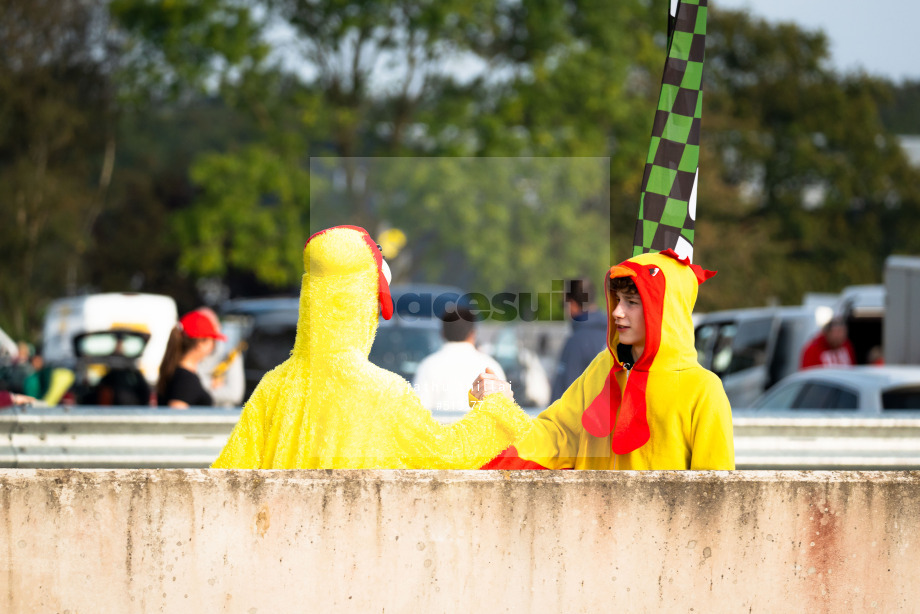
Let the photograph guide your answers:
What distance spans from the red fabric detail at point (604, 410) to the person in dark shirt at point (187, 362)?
136 inches

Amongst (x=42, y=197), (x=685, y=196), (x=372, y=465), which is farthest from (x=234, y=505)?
(x=42, y=197)

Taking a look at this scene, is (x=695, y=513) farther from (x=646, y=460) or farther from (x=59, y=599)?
(x=59, y=599)

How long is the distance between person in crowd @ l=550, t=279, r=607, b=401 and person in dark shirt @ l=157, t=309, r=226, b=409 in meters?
2.38

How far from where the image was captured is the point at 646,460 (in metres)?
3.29

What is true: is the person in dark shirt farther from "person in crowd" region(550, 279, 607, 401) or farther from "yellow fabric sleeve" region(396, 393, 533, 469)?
"yellow fabric sleeve" region(396, 393, 533, 469)

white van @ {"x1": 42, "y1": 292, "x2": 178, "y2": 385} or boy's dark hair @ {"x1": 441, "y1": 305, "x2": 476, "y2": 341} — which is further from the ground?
white van @ {"x1": 42, "y1": 292, "x2": 178, "y2": 385}

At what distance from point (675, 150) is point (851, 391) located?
156 inches

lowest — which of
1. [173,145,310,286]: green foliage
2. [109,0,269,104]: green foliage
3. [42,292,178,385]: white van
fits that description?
[42,292,178,385]: white van

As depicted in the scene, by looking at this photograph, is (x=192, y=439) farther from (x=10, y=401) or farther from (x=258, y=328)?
(x=258, y=328)

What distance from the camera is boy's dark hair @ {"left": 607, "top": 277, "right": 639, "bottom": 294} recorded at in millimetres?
3328

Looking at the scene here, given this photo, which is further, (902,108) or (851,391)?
(902,108)

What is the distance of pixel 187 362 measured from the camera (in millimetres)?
6379

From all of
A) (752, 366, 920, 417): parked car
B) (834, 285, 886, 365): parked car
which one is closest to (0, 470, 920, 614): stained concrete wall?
(752, 366, 920, 417): parked car

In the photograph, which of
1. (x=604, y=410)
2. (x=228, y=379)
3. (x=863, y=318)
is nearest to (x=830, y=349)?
(x=863, y=318)
